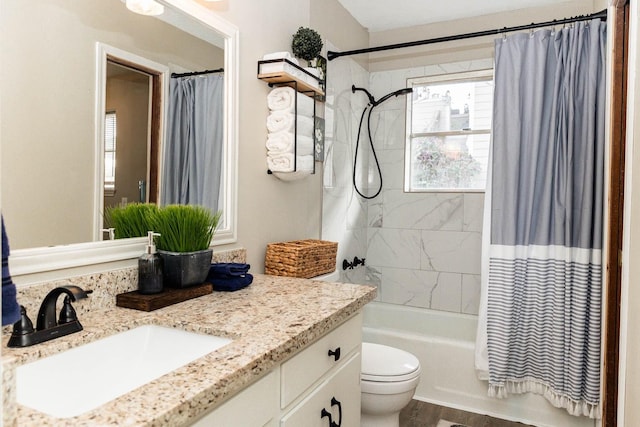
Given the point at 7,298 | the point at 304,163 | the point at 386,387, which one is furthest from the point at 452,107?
the point at 7,298

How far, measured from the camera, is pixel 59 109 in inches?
47.6

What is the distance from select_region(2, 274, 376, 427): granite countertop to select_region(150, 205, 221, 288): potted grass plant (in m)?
0.09

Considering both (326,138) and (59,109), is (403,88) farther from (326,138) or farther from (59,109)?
(59,109)

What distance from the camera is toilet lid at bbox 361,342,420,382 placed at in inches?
80.1

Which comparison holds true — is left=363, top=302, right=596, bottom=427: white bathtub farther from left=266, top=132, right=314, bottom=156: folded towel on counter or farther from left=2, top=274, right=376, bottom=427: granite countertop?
left=266, top=132, right=314, bottom=156: folded towel on counter

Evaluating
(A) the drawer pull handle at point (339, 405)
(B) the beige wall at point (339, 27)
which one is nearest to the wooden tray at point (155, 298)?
(A) the drawer pull handle at point (339, 405)

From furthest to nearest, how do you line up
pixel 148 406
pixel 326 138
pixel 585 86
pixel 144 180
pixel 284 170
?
pixel 326 138 → pixel 585 86 → pixel 284 170 → pixel 144 180 → pixel 148 406

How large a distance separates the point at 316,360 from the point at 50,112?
39.5 inches

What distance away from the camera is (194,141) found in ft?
5.69

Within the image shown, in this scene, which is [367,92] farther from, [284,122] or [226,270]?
[226,270]

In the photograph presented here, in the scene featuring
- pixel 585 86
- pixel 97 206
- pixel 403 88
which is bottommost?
pixel 97 206

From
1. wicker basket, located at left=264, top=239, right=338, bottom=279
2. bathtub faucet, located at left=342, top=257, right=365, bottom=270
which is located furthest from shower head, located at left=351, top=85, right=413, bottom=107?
A: wicker basket, located at left=264, top=239, right=338, bottom=279

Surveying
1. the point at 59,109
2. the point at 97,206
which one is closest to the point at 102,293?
the point at 97,206

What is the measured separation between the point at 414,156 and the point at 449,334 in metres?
1.42
